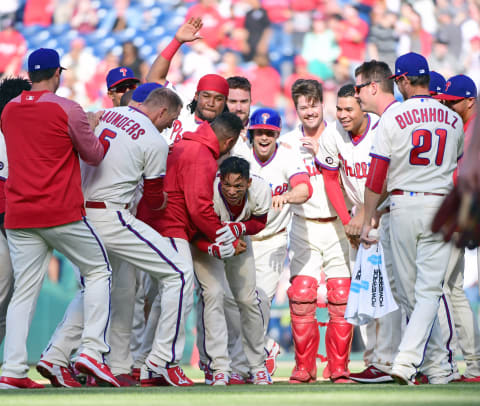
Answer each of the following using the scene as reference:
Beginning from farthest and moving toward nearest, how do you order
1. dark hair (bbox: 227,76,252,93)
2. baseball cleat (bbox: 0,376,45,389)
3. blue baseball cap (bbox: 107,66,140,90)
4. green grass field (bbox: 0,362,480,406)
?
1. dark hair (bbox: 227,76,252,93)
2. blue baseball cap (bbox: 107,66,140,90)
3. baseball cleat (bbox: 0,376,45,389)
4. green grass field (bbox: 0,362,480,406)

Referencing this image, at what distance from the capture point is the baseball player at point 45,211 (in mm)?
5477

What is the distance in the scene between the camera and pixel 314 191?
7.47 metres

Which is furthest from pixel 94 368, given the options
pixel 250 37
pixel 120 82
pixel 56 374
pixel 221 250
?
pixel 250 37

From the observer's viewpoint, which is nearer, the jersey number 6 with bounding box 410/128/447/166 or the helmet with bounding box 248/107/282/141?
the jersey number 6 with bounding box 410/128/447/166

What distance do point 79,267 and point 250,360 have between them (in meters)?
1.59

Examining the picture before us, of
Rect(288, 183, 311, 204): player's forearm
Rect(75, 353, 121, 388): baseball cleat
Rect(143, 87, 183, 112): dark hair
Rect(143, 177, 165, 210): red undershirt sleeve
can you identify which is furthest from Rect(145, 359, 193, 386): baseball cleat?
Rect(143, 87, 183, 112): dark hair

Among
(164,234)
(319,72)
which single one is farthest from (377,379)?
(319,72)

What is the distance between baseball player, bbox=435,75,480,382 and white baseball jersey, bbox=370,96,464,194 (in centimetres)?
39

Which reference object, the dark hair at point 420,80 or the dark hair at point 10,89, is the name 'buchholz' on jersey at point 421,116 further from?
the dark hair at point 10,89

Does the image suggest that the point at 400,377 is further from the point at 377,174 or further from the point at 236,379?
the point at 236,379

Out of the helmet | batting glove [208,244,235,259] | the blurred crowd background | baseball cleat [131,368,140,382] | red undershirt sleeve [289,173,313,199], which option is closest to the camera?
batting glove [208,244,235,259]

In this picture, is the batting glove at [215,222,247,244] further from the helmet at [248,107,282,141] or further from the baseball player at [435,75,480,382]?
the baseball player at [435,75,480,382]

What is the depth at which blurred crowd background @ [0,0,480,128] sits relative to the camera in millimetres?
13250

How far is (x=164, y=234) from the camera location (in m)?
6.19
